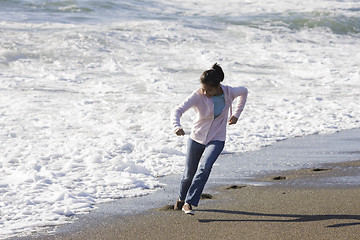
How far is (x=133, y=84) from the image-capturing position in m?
14.2

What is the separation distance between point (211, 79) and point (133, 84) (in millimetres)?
9468

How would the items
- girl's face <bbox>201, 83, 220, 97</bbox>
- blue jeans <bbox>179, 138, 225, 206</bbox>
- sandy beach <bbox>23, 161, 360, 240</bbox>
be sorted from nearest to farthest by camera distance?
sandy beach <bbox>23, 161, 360, 240</bbox> < girl's face <bbox>201, 83, 220, 97</bbox> < blue jeans <bbox>179, 138, 225, 206</bbox>

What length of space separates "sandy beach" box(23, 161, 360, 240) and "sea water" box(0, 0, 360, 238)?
696mm

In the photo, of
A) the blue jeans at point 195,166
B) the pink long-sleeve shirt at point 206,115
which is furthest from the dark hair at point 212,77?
the blue jeans at point 195,166

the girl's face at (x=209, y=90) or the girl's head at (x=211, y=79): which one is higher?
the girl's head at (x=211, y=79)

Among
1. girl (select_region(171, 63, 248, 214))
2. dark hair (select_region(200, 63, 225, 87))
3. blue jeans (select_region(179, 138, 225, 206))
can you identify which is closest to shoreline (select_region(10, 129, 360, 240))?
blue jeans (select_region(179, 138, 225, 206))

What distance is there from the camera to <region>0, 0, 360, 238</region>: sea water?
22.2ft

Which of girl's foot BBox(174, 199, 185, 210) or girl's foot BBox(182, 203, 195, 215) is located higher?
girl's foot BBox(182, 203, 195, 215)

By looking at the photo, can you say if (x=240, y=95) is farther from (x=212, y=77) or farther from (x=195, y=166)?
(x=195, y=166)

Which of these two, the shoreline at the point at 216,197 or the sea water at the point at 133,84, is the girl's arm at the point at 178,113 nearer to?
the shoreline at the point at 216,197

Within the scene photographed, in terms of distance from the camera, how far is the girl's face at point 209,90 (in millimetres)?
4961

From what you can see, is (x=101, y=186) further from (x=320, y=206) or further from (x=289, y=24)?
(x=289, y=24)

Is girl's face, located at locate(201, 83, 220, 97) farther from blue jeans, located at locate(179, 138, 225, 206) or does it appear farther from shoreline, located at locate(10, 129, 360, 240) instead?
shoreline, located at locate(10, 129, 360, 240)

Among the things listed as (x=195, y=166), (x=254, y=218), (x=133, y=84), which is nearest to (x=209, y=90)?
(x=195, y=166)
